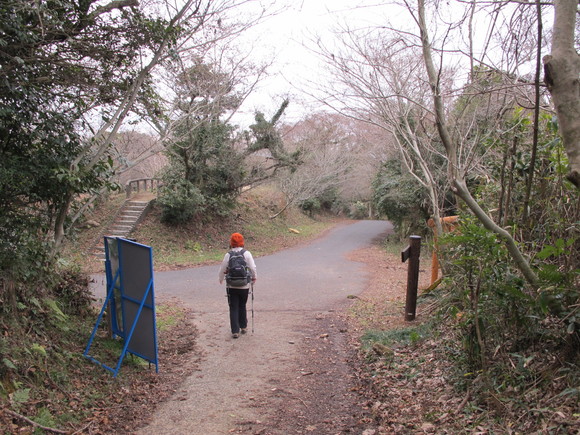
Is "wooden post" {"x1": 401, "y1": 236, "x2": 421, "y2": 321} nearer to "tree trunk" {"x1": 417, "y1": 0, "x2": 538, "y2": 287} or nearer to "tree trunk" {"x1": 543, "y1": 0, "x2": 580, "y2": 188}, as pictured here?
"tree trunk" {"x1": 417, "y1": 0, "x2": 538, "y2": 287}

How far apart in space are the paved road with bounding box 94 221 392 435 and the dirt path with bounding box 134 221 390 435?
0.01 meters

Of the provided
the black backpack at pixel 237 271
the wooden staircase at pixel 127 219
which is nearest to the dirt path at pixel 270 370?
the black backpack at pixel 237 271

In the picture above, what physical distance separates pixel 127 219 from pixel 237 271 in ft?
46.2

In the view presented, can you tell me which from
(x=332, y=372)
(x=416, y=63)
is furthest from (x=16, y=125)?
(x=416, y=63)

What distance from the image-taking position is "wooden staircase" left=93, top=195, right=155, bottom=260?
711 inches

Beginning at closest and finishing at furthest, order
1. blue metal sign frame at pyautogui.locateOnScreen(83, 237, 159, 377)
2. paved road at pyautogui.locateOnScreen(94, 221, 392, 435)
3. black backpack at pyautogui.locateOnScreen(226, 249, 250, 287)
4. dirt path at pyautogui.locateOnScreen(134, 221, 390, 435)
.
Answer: dirt path at pyautogui.locateOnScreen(134, 221, 390, 435), paved road at pyautogui.locateOnScreen(94, 221, 392, 435), blue metal sign frame at pyautogui.locateOnScreen(83, 237, 159, 377), black backpack at pyautogui.locateOnScreen(226, 249, 250, 287)

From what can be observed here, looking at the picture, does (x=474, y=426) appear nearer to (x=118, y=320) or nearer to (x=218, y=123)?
(x=118, y=320)

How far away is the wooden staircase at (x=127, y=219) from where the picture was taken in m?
18.1

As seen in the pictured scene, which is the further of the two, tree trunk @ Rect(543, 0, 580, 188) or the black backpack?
the black backpack

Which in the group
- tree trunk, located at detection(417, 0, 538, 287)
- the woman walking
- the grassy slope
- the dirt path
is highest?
tree trunk, located at detection(417, 0, 538, 287)

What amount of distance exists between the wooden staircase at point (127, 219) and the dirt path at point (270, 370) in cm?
725

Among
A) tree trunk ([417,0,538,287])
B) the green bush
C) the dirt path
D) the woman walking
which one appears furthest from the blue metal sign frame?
the green bush

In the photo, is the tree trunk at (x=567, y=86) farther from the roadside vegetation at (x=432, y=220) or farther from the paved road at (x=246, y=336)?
the paved road at (x=246, y=336)

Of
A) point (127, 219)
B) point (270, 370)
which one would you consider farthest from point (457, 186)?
point (127, 219)
